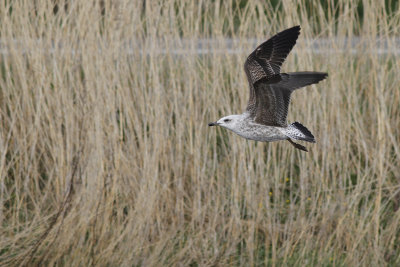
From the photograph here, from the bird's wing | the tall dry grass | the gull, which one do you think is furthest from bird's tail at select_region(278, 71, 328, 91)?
the tall dry grass

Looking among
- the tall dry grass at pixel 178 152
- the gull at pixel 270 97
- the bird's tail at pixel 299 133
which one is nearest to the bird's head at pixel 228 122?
the gull at pixel 270 97

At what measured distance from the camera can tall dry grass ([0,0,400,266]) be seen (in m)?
3.94

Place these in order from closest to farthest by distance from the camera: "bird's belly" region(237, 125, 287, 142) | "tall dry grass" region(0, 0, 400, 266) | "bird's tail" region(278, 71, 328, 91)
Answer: "bird's tail" region(278, 71, 328, 91)
"bird's belly" region(237, 125, 287, 142)
"tall dry grass" region(0, 0, 400, 266)

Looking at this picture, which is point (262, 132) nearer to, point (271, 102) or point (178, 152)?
point (271, 102)

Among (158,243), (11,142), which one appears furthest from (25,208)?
(158,243)

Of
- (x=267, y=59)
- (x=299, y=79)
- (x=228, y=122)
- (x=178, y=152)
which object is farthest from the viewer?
(x=178, y=152)

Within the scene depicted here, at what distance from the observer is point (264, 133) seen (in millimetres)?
2564

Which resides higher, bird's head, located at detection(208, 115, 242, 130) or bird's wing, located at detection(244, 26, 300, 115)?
bird's wing, located at detection(244, 26, 300, 115)

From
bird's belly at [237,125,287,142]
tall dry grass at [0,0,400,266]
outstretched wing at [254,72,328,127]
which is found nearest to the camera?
bird's belly at [237,125,287,142]

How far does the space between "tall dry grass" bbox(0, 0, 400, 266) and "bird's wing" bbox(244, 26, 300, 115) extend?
4.01 ft

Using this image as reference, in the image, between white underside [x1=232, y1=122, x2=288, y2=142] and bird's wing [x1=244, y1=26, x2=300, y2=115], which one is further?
bird's wing [x1=244, y1=26, x2=300, y2=115]

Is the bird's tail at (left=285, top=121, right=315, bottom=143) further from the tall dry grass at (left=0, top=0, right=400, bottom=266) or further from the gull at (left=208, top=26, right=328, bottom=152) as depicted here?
the tall dry grass at (left=0, top=0, right=400, bottom=266)

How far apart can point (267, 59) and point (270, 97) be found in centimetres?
17

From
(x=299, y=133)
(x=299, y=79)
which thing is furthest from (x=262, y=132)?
(x=299, y=79)
